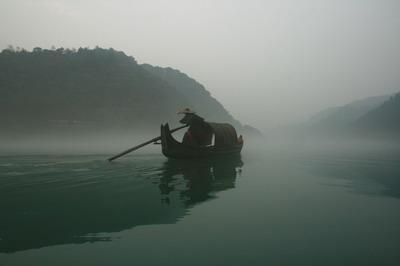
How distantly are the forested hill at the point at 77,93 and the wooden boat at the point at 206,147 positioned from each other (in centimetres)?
6002

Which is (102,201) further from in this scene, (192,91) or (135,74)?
(192,91)

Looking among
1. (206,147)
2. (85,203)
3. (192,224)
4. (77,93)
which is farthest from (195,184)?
(77,93)

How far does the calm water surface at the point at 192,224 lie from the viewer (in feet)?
13.3

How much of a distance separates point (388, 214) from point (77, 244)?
23.1 ft

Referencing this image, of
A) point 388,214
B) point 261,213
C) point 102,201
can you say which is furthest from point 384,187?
point 102,201

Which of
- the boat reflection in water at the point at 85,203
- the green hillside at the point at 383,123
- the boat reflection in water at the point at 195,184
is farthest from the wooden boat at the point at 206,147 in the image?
the green hillside at the point at 383,123

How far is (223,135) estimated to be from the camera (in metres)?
19.7

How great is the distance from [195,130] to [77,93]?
7039cm

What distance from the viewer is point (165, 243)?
447 centimetres

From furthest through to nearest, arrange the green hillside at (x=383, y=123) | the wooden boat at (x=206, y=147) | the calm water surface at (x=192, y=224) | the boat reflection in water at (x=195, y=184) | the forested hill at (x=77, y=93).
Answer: the green hillside at (x=383, y=123)
the forested hill at (x=77, y=93)
the wooden boat at (x=206, y=147)
the boat reflection in water at (x=195, y=184)
the calm water surface at (x=192, y=224)

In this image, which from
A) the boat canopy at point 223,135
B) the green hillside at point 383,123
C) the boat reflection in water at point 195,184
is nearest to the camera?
the boat reflection in water at point 195,184

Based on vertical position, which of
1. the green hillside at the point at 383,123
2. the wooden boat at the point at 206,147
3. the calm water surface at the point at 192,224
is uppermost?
the green hillside at the point at 383,123

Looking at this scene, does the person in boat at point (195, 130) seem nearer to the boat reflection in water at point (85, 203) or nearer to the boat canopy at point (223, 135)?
the boat canopy at point (223, 135)

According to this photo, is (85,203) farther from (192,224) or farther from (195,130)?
(195,130)
